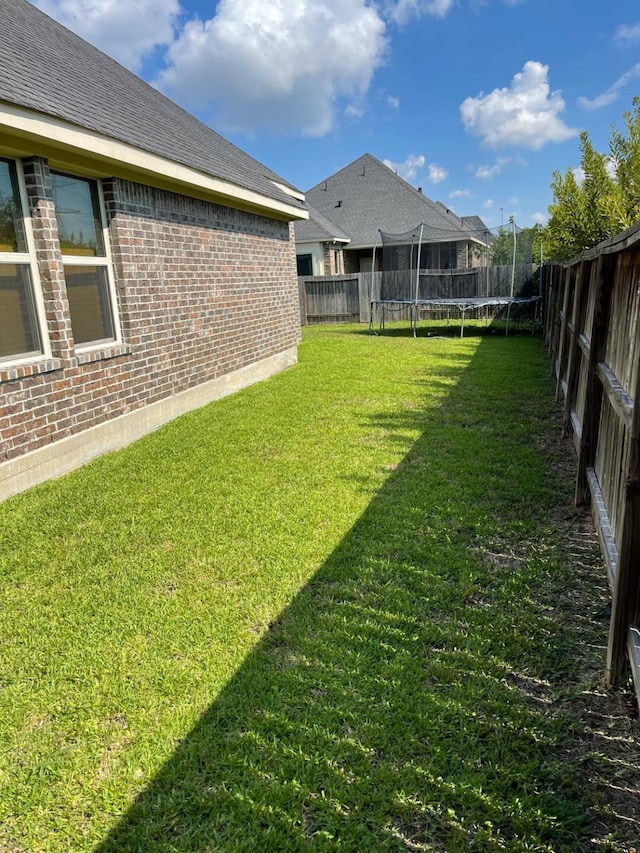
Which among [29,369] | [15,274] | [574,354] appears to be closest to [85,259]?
[15,274]

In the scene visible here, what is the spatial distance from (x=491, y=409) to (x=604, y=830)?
5451 millimetres

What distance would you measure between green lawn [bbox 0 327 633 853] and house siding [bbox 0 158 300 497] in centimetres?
80

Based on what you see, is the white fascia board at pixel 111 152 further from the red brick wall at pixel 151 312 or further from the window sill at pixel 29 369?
the window sill at pixel 29 369

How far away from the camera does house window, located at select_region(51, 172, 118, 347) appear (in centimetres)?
518

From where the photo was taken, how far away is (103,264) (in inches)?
225

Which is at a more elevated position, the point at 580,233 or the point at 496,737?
the point at 580,233

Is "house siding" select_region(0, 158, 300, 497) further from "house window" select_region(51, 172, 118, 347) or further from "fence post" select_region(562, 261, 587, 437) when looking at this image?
"fence post" select_region(562, 261, 587, 437)

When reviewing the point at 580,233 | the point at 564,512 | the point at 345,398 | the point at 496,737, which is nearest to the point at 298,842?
the point at 496,737

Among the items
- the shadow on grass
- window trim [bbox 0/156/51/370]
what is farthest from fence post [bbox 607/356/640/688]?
window trim [bbox 0/156/51/370]

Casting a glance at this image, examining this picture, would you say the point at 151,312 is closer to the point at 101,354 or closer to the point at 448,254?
the point at 101,354

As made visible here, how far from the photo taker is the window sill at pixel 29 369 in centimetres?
438

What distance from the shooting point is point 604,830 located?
1.67m

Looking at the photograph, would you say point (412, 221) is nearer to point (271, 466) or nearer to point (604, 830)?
point (271, 466)

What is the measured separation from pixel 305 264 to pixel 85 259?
18.7m
